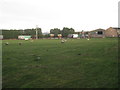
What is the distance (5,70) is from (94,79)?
3.96 m

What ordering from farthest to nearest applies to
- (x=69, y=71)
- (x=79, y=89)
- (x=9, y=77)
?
(x=69, y=71) < (x=9, y=77) < (x=79, y=89)

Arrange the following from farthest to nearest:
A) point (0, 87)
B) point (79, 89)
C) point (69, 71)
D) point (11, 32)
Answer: point (11, 32) → point (69, 71) → point (0, 87) → point (79, 89)

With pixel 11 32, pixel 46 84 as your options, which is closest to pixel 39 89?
pixel 46 84

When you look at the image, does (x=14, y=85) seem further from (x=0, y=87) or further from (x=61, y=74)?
(x=61, y=74)

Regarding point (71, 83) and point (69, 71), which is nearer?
point (71, 83)

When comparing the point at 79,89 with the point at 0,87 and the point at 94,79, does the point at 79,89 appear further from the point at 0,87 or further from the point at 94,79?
the point at 0,87

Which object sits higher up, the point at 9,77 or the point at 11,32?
the point at 11,32

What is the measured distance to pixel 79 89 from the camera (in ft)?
15.0

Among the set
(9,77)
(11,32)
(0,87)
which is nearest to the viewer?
(0,87)

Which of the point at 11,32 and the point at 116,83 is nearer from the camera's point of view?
the point at 116,83

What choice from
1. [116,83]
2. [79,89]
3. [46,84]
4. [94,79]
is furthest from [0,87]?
[116,83]

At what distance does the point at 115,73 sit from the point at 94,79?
1.13 metres

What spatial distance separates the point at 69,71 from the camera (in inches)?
255

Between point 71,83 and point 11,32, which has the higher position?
point 11,32
